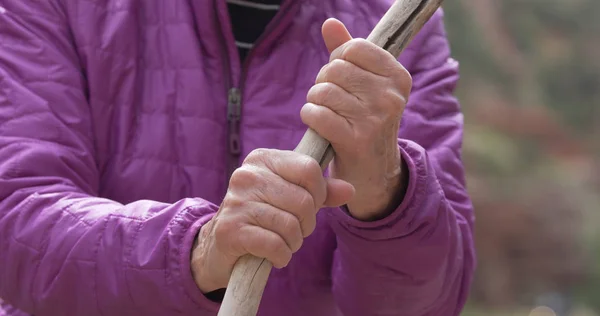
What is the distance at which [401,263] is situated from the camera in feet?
2.97

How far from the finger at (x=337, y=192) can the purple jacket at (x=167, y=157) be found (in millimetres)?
112

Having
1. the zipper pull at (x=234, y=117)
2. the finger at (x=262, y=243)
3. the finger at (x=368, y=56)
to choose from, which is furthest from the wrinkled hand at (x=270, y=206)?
the zipper pull at (x=234, y=117)

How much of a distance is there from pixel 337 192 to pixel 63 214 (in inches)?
11.8

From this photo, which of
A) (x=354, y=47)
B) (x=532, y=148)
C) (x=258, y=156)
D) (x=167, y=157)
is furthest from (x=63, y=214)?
(x=532, y=148)

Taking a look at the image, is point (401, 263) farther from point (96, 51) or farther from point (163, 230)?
point (96, 51)

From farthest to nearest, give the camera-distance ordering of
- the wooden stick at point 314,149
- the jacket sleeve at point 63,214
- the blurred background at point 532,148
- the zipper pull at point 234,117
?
the blurred background at point 532,148
the zipper pull at point 234,117
the jacket sleeve at point 63,214
the wooden stick at point 314,149

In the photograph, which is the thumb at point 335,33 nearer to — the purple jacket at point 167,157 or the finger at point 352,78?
the finger at point 352,78

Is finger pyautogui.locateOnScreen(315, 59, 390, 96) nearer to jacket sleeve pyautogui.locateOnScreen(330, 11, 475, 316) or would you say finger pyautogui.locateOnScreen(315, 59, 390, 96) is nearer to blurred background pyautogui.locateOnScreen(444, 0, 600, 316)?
jacket sleeve pyautogui.locateOnScreen(330, 11, 475, 316)

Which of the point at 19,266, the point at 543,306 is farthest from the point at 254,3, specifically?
the point at 543,306


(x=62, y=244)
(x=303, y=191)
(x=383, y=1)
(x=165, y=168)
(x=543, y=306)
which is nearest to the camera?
(x=303, y=191)

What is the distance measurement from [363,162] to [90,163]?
0.32 metres

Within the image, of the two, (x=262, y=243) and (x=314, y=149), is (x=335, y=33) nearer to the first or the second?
(x=314, y=149)

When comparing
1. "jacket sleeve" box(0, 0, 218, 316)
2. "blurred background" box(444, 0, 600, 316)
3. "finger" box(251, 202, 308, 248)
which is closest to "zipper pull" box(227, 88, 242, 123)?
"jacket sleeve" box(0, 0, 218, 316)

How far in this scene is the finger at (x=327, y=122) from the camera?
28.5 inches
